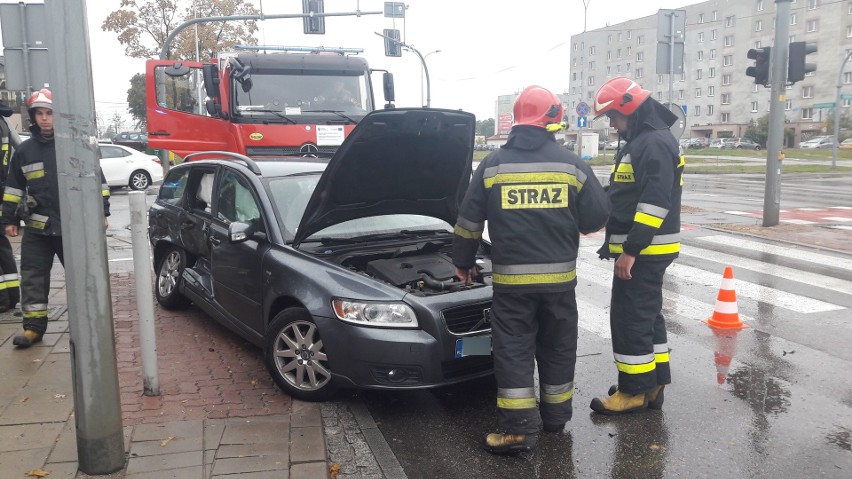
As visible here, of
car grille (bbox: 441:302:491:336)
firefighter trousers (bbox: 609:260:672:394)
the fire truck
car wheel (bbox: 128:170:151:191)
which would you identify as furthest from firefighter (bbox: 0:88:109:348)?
car wheel (bbox: 128:170:151:191)

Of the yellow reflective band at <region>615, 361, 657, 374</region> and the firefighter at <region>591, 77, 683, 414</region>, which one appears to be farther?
the yellow reflective band at <region>615, 361, 657, 374</region>

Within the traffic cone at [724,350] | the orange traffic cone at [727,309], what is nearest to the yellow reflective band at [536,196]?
the traffic cone at [724,350]

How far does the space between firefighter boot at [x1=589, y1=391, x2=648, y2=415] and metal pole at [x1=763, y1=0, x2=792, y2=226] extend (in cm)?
901

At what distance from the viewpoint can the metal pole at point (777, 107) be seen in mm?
11984

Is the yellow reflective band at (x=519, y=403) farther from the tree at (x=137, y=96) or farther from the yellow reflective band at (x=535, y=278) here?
the tree at (x=137, y=96)

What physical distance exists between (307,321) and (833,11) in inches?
3303

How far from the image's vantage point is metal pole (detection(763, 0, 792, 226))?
1198cm

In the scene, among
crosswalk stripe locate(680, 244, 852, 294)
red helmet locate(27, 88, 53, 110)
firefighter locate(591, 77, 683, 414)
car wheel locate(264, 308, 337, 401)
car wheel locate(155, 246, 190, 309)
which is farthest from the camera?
crosswalk stripe locate(680, 244, 852, 294)

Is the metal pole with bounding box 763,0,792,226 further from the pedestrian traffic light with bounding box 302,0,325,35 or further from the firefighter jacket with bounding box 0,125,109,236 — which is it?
the pedestrian traffic light with bounding box 302,0,325,35

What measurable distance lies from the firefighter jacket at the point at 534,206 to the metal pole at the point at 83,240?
1.99 meters

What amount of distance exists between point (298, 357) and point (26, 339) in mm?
2468

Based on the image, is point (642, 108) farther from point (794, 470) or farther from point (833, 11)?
point (833, 11)

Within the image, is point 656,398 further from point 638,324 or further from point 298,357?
point 298,357

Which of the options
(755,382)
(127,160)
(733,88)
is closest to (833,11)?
(733,88)
